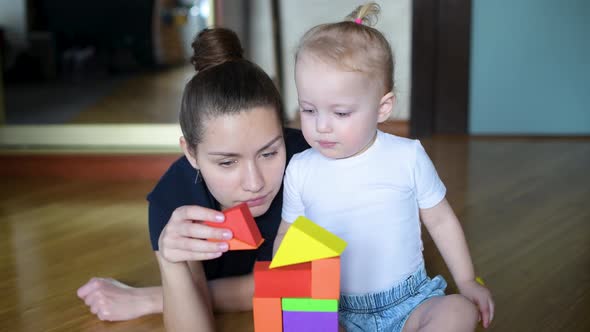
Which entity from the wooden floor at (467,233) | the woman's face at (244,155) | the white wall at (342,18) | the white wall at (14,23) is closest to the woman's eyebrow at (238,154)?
the woman's face at (244,155)

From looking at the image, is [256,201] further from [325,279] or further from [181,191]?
[325,279]

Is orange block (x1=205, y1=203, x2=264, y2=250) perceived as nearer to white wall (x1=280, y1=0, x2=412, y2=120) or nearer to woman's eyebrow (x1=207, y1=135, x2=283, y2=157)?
woman's eyebrow (x1=207, y1=135, x2=283, y2=157)

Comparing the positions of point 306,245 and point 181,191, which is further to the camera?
point 181,191

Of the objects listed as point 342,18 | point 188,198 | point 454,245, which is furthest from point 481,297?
point 342,18

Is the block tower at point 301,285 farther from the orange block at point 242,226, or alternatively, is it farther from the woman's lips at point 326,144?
the woman's lips at point 326,144

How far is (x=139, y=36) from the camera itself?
8.50ft

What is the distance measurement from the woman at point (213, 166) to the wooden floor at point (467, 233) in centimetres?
18

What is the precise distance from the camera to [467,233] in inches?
67.5

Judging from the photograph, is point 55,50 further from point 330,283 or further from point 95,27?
point 330,283

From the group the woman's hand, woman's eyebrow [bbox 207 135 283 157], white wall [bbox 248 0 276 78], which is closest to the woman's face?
woman's eyebrow [bbox 207 135 283 157]

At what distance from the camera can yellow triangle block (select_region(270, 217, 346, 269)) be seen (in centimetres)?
81

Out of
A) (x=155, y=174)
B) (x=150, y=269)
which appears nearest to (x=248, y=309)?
(x=150, y=269)

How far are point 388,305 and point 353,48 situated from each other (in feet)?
1.37

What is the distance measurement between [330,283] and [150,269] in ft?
2.82
